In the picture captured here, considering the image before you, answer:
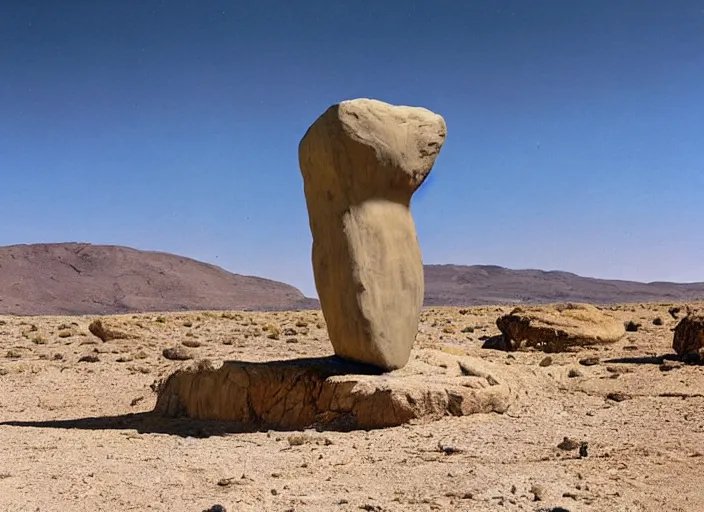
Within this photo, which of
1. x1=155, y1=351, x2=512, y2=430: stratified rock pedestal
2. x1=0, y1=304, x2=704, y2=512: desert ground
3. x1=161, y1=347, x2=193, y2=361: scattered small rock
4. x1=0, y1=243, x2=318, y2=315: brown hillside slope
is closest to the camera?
x1=0, y1=304, x2=704, y2=512: desert ground

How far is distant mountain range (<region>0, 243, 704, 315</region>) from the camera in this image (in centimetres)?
8012

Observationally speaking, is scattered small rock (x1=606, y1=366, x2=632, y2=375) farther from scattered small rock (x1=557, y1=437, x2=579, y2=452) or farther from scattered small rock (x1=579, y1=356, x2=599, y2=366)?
scattered small rock (x1=557, y1=437, x2=579, y2=452)

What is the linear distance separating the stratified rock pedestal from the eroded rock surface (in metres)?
5.97

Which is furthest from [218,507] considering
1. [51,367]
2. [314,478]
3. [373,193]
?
[51,367]

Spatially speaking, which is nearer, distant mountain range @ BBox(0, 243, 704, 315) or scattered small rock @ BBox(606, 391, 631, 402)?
scattered small rock @ BBox(606, 391, 631, 402)

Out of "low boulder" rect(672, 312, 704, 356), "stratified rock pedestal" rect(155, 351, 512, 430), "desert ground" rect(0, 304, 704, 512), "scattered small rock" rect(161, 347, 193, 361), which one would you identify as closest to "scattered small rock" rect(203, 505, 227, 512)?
"desert ground" rect(0, 304, 704, 512)

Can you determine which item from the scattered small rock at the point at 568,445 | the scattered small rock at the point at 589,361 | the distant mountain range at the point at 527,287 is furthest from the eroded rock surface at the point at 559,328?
the distant mountain range at the point at 527,287

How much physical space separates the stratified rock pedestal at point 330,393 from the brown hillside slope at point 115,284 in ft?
219

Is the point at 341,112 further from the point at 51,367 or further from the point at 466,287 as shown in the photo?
the point at 466,287

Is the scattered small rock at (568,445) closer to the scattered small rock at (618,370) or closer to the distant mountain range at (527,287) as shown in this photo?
the scattered small rock at (618,370)

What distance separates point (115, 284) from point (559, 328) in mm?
80502

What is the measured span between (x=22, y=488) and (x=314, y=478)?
7.75 ft

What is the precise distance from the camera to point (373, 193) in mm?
8945

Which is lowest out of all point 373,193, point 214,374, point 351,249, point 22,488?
point 22,488
